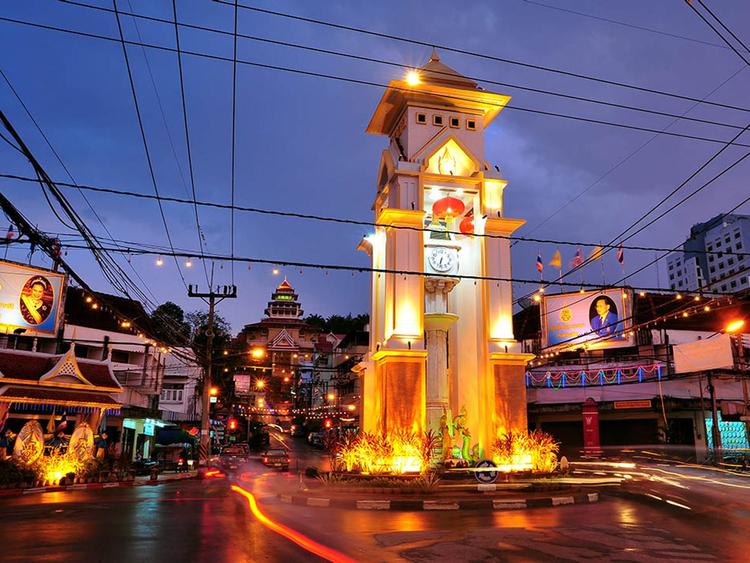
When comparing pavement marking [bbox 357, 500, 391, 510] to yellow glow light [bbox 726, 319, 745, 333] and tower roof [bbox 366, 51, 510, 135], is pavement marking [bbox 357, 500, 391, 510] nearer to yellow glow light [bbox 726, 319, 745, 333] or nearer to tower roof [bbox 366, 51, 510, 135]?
tower roof [bbox 366, 51, 510, 135]

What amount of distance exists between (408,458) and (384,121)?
16.6 meters

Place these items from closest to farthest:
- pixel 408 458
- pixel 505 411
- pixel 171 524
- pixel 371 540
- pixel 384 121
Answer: pixel 371 540 → pixel 171 524 → pixel 408 458 → pixel 505 411 → pixel 384 121

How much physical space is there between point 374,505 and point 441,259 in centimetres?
1276

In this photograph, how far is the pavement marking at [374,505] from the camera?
15.8 m

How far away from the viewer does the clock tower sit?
23422 millimetres

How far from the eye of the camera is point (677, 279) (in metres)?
Answer: 153

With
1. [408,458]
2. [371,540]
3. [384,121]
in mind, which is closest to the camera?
[371,540]

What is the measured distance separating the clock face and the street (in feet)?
40.4

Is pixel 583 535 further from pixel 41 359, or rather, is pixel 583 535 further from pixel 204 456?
pixel 204 456

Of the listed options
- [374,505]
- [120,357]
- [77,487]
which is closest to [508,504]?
[374,505]

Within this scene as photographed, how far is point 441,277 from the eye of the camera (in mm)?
25812

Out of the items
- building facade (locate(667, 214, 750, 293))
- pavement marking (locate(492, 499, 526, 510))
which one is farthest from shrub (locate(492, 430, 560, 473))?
building facade (locate(667, 214, 750, 293))

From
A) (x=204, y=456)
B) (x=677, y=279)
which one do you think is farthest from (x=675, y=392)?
(x=677, y=279)

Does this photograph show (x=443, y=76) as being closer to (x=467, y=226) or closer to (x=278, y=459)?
(x=467, y=226)
